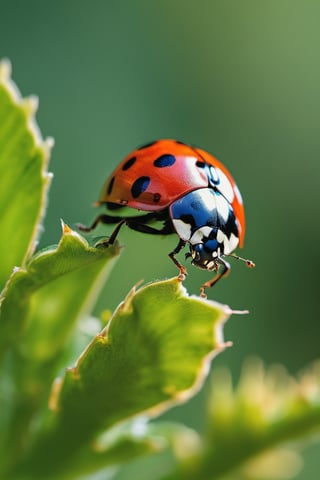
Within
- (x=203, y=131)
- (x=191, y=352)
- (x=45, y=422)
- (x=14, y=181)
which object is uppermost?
(x=14, y=181)

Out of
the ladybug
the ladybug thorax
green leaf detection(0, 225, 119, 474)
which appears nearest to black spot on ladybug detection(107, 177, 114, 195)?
the ladybug

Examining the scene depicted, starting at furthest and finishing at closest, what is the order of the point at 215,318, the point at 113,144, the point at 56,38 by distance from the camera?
the point at 56,38
the point at 113,144
the point at 215,318

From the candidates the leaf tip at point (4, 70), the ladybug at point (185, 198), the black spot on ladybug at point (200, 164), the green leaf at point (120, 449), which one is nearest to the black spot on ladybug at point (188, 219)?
the ladybug at point (185, 198)

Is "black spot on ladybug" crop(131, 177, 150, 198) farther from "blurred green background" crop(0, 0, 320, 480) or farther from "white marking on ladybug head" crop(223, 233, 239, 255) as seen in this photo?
"blurred green background" crop(0, 0, 320, 480)

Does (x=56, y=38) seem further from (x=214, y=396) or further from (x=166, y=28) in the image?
(x=214, y=396)

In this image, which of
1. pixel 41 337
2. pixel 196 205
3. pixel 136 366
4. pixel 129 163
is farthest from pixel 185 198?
pixel 136 366

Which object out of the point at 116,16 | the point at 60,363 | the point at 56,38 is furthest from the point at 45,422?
the point at 116,16

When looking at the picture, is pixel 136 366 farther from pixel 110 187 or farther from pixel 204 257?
pixel 110 187
